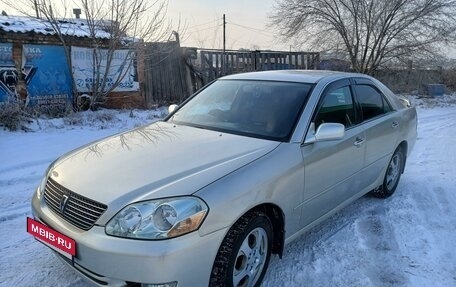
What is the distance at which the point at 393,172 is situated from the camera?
499cm

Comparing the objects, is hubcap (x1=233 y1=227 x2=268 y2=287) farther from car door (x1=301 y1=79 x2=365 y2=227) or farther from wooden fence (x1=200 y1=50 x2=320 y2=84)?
wooden fence (x1=200 y1=50 x2=320 y2=84)

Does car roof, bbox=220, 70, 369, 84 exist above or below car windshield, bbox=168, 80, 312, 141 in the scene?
above

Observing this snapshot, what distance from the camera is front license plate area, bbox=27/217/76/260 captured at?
2.43 m

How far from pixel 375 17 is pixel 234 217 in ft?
59.6

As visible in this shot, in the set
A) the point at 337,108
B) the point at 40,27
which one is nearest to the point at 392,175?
the point at 337,108

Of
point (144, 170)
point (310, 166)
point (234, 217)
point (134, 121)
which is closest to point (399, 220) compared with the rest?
point (310, 166)

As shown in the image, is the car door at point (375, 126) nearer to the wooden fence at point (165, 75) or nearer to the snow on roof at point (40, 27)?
the snow on roof at point (40, 27)

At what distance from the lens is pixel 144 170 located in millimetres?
2686

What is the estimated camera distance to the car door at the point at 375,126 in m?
4.19

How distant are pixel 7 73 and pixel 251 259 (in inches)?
368

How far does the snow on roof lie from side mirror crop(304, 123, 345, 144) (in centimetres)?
916

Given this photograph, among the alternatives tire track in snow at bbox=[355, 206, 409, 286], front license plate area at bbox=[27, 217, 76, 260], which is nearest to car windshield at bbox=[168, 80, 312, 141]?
tire track in snow at bbox=[355, 206, 409, 286]

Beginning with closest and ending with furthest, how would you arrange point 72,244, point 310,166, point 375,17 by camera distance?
point 72,244 → point 310,166 → point 375,17

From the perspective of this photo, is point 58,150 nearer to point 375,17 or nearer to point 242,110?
point 242,110
